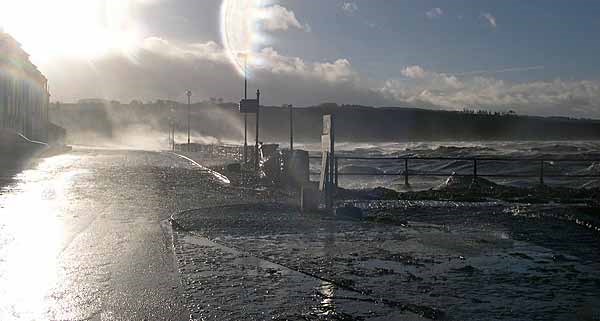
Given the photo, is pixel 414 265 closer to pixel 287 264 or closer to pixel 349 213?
pixel 287 264

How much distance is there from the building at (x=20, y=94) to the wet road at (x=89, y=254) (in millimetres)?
43351

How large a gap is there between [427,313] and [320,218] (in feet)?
24.8

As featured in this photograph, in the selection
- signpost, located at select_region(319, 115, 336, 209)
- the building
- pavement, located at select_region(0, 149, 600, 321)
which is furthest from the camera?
the building

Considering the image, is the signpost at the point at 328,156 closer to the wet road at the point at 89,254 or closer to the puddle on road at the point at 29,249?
the wet road at the point at 89,254

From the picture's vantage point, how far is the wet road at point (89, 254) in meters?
6.39

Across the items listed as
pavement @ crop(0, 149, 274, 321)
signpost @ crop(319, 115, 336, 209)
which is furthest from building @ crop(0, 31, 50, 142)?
signpost @ crop(319, 115, 336, 209)

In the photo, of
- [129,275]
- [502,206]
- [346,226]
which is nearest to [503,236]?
[346,226]

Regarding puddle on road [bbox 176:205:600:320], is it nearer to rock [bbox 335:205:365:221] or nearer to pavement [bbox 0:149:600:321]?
pavement [bbox 0:149:600:321]

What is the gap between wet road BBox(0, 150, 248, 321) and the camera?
6.39 metres

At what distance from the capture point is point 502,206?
1664 cm

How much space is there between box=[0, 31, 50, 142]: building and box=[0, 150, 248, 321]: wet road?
4335 cm

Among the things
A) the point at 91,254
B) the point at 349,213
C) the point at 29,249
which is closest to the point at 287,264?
the point at 91,254

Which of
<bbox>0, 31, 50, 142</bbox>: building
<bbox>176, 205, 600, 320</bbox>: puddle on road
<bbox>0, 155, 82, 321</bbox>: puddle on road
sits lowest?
<bbox>0, 155, 82, 321</bbox>: puddle on road

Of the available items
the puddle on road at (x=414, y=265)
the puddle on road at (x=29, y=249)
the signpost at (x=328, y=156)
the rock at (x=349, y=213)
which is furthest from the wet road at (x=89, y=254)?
the rock at (x=349, y=213)
